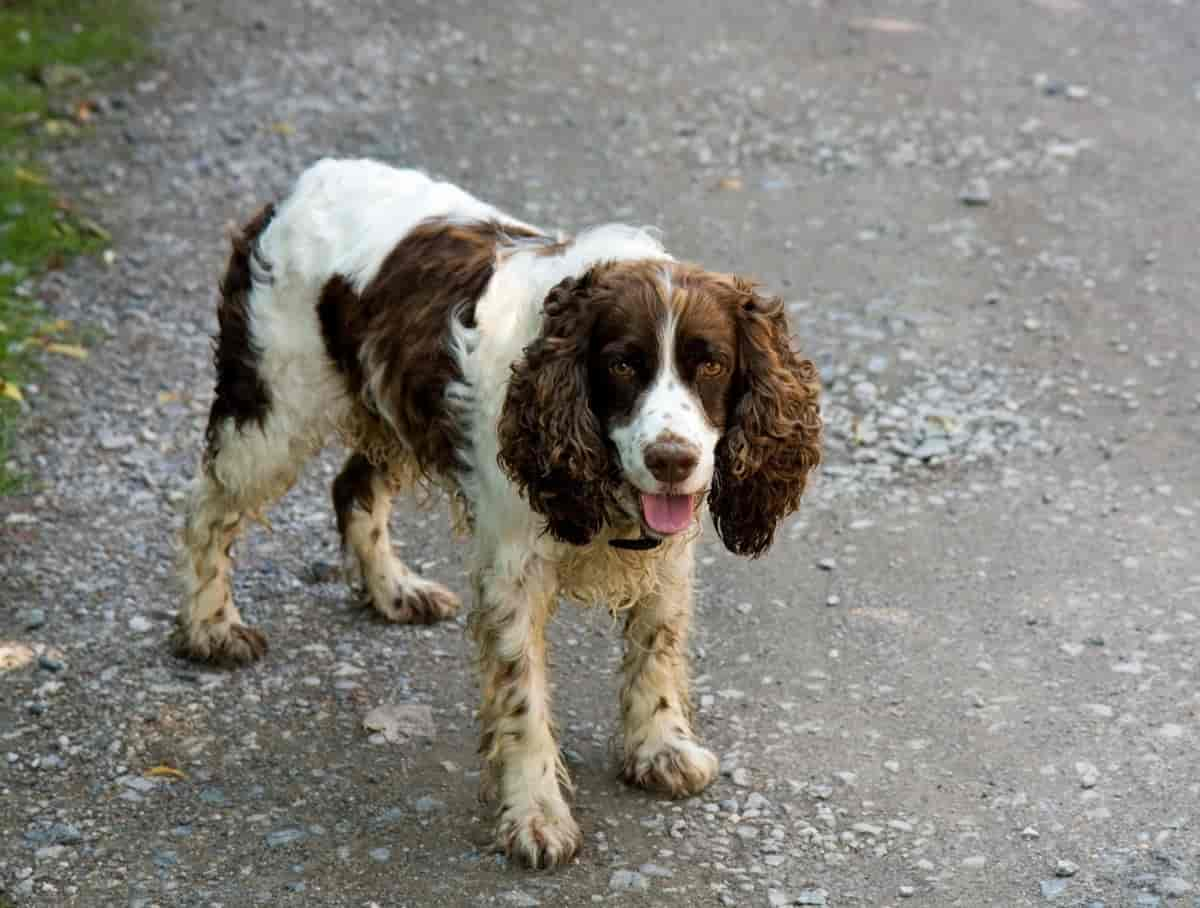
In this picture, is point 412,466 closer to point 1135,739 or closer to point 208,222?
point 1135,739

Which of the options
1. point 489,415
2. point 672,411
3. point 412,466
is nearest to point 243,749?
point 412,466

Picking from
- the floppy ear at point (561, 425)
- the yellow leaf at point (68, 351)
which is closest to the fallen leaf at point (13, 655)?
the floppy ear at point (561, 425)

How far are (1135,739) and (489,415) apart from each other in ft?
7.12

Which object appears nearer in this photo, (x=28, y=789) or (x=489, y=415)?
(x=489, y=415)

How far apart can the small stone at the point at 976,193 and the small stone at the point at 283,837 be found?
18.5 feet

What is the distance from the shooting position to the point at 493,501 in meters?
4.82

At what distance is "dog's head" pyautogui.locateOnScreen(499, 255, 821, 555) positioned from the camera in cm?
432

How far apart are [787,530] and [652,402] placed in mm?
2403

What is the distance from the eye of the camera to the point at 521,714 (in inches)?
190

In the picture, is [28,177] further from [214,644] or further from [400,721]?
[400,721]

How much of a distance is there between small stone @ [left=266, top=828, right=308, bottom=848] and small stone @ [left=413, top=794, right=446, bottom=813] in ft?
1.09

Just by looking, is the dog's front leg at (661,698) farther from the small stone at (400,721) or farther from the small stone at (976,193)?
the small stone at (976,193)

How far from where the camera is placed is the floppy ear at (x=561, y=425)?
4398 millimetres

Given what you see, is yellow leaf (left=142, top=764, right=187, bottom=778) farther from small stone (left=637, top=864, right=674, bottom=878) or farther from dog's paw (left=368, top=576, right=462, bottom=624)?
small stone (left=637, top=864, right=674, bottom=878)
